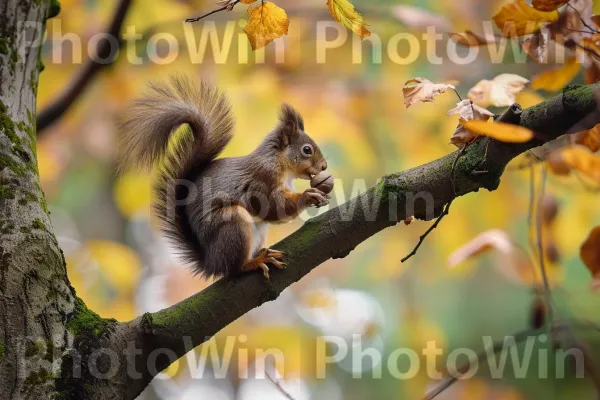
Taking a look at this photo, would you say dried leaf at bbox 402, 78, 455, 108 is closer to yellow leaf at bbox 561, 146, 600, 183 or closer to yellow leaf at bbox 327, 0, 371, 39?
yellow leaf at bbox 327, 0, 371, 39

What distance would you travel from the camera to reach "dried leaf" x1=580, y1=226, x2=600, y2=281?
1693 millimetres

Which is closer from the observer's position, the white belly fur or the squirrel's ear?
the white belly fur

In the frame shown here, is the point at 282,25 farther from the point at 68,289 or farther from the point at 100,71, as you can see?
the point at 100,71

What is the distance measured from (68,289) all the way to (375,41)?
11.7ft

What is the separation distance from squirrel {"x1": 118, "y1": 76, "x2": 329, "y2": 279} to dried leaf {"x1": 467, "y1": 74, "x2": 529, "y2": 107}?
694 mm

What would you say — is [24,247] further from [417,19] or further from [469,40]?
[417,19]

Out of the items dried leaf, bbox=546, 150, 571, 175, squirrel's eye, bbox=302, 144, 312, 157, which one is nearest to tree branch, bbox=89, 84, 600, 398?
dried leaf, bbox=546, 150, 571, 175

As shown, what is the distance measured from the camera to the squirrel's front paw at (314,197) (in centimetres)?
241

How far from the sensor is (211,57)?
4.77 m

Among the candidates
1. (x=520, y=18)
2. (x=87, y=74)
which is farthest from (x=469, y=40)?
(x=87, y=74)

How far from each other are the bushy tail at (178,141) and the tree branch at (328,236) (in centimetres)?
64

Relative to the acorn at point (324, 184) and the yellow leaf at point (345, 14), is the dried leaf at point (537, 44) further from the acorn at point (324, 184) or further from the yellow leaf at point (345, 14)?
the acorn at point (324, 184)

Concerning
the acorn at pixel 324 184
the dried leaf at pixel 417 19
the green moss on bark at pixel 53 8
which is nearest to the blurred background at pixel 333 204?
the dried leaf at pixel 417 19

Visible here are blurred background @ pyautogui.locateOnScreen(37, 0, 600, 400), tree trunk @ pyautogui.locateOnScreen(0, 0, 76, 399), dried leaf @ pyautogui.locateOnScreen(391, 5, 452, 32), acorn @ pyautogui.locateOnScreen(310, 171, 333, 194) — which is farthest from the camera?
blurred background @ pyautogui.locateOnScreen(37, 0, 600, 400)
